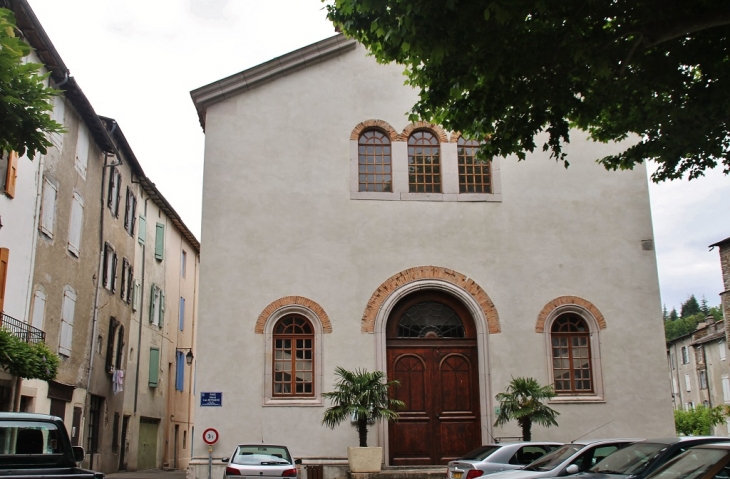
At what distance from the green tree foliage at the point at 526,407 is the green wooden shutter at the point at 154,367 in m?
18.9

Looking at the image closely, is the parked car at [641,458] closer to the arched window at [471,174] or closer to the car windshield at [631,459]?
the car windshield at [631,459]

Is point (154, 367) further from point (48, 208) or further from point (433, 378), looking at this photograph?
point (433, 378)

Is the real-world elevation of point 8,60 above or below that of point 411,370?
above

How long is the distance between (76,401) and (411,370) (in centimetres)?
1134

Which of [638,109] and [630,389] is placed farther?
[630,389]

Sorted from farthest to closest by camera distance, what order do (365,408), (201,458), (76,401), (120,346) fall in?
1. (120,346)
2. (76,401)
3. (201,458)
4. (365,408)

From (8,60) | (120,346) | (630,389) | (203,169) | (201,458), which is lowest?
(201,458)

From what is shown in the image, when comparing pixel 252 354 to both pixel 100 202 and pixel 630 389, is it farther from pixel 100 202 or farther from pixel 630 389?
pixel 100 202

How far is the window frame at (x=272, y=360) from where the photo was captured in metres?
17.5

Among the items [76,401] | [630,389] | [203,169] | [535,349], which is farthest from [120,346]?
[630,389]

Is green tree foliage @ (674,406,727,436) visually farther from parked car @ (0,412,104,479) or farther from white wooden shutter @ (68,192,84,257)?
parked car @ (0,412,104,479)

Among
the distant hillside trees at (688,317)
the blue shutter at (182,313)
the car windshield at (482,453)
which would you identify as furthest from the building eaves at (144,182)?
the distant hillside trees at (688,317)

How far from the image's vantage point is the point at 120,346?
92.7 feet

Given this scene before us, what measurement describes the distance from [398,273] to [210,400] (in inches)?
205
